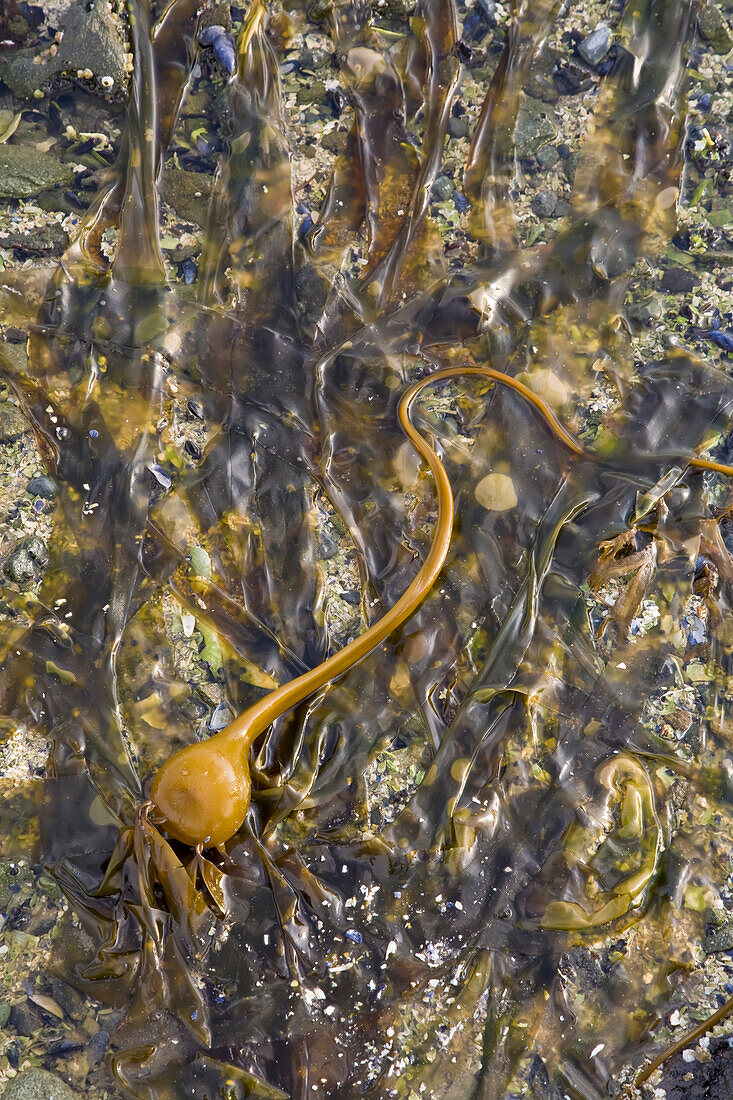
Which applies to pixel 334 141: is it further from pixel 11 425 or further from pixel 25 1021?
pixel 25 1021

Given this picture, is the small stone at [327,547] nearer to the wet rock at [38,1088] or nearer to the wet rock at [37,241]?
the wet rock at [37,241]

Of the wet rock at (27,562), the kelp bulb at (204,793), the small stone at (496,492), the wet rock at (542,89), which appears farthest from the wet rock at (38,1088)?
the wet rock at (542,89)

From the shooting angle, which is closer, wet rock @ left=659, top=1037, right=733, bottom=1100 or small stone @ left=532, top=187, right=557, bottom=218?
wet rock @ left=659, top=1037, right=733, bottom=1100

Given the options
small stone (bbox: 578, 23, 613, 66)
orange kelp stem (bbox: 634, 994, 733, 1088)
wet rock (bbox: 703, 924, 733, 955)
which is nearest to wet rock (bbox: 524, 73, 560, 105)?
small stone (bbox: 578, 23, 613, 66)

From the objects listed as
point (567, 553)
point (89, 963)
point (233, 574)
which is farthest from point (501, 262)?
point (89, 963)

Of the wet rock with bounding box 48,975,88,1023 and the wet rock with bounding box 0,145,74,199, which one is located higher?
the wet rock with bounding box 0,145,74,199

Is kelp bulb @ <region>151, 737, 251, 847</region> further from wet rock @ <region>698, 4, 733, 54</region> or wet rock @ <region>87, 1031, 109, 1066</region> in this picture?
wet rock @ <region>698, 4, 733, 54</region>
